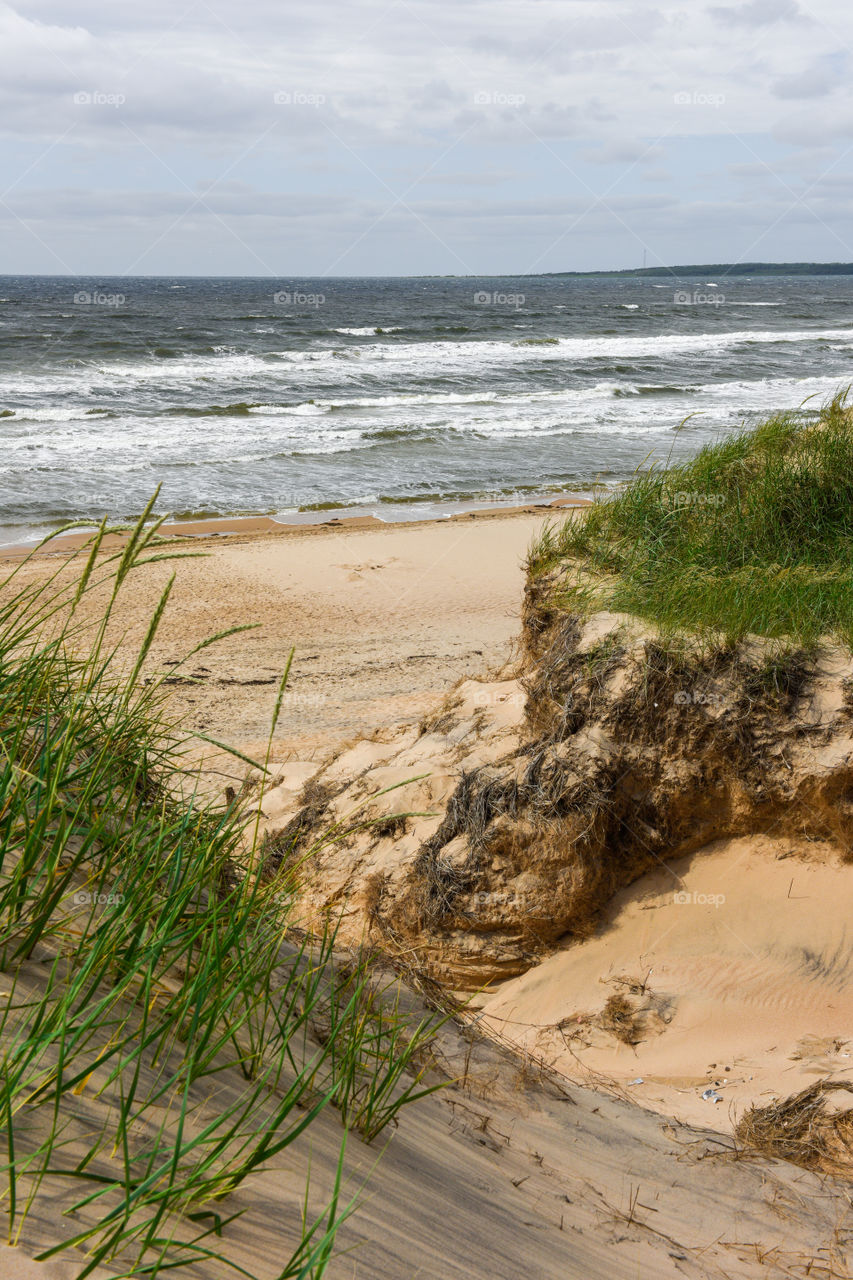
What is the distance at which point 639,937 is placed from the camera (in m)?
4.34

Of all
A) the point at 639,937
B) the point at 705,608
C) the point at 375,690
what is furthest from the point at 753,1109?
the point at 375,690

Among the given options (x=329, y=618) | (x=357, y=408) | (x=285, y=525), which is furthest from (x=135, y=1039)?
(x=357, y=408)

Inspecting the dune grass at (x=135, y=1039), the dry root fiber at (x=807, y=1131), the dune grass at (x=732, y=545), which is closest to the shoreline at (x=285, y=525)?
the dune grass at (x=732, y=545)

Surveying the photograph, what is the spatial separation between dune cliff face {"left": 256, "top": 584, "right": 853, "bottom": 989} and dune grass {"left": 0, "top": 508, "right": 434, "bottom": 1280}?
1712 millimetres

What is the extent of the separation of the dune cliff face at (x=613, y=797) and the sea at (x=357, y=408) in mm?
1778

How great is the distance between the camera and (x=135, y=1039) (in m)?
2.05

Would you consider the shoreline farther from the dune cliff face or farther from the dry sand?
the dune cliff face

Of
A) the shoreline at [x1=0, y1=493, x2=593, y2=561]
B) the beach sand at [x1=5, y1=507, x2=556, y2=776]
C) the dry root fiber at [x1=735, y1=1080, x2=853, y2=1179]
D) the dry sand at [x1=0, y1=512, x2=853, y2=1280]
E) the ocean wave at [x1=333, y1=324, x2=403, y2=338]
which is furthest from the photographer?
the ocean wave at [x1=333, y1=324, x2=403, y2=338]

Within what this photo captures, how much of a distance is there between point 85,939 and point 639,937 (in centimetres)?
295

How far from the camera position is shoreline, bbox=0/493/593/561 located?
1304 cm

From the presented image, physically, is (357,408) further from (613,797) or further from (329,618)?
(613,797)

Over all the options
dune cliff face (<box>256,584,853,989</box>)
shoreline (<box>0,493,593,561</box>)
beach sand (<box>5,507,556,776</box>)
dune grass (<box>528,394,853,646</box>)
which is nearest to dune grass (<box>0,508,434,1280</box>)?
dune cliff face (<box>256,584,853,989</box>)

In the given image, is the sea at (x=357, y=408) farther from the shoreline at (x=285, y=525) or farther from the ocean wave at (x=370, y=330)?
the shoreline at (x=285, y=525)

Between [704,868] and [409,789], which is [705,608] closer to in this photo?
[704,868]
